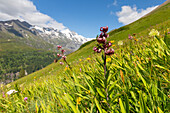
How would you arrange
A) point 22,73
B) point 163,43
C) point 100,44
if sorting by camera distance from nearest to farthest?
point 100,44
point 163,43
point 22,73

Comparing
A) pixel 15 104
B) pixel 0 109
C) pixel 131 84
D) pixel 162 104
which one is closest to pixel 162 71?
pixel 131 84

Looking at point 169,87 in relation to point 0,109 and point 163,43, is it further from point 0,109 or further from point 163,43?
point 0,109

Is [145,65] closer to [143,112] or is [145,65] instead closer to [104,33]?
[104,33]

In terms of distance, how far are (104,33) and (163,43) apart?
1.35 metres

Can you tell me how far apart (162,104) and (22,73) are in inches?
6886

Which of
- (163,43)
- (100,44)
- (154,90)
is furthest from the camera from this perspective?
(163,43)

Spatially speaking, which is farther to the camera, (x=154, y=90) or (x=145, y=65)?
(x=145, y=65)

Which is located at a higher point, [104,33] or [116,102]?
[104,33]

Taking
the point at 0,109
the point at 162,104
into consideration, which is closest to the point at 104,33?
the point at 162,104

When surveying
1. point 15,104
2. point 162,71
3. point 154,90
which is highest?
point 162,71

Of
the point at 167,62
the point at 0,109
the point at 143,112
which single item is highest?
the point at 167,62

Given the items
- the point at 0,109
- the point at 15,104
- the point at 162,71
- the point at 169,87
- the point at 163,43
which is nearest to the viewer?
the point at 169,87

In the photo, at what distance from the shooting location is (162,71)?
169 cm

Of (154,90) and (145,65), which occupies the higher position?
(145,65)
